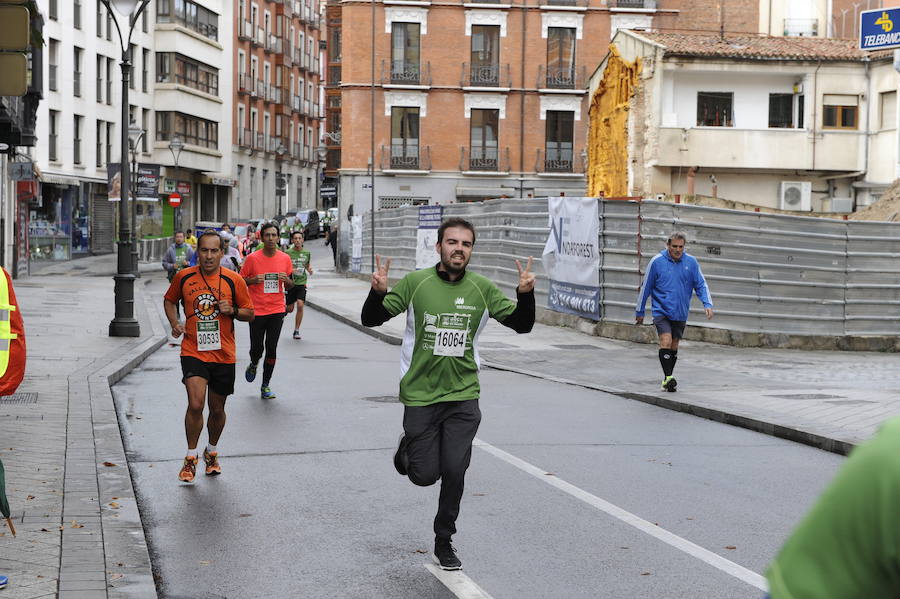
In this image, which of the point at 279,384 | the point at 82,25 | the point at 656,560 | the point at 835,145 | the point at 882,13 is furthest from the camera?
the point at 82,25

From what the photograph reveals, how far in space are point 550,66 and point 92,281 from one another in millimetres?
27428

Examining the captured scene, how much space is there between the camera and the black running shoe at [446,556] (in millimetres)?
6152

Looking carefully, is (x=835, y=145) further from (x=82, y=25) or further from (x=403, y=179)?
(x=82, y=25)

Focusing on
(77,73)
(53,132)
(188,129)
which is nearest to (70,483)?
(53,132)

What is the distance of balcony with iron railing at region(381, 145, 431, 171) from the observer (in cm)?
5834

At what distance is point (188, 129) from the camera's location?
70188 millimetres

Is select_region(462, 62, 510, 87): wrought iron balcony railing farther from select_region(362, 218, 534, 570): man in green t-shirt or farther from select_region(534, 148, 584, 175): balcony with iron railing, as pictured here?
select_region(362, 218, 534, 570): man in green t-shirt

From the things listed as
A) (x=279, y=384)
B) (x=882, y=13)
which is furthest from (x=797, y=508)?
(x=279, y=384)

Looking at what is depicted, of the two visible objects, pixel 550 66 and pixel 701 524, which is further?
pixel 550 66

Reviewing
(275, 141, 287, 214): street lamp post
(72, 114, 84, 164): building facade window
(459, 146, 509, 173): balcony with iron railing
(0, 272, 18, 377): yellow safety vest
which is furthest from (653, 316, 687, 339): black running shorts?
(275, 141, 287, 214): street lamp post

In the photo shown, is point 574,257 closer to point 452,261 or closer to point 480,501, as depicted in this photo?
point 480,501

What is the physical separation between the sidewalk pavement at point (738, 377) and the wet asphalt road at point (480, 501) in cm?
35

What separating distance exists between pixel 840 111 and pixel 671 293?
107 ft

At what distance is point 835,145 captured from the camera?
44000mm
